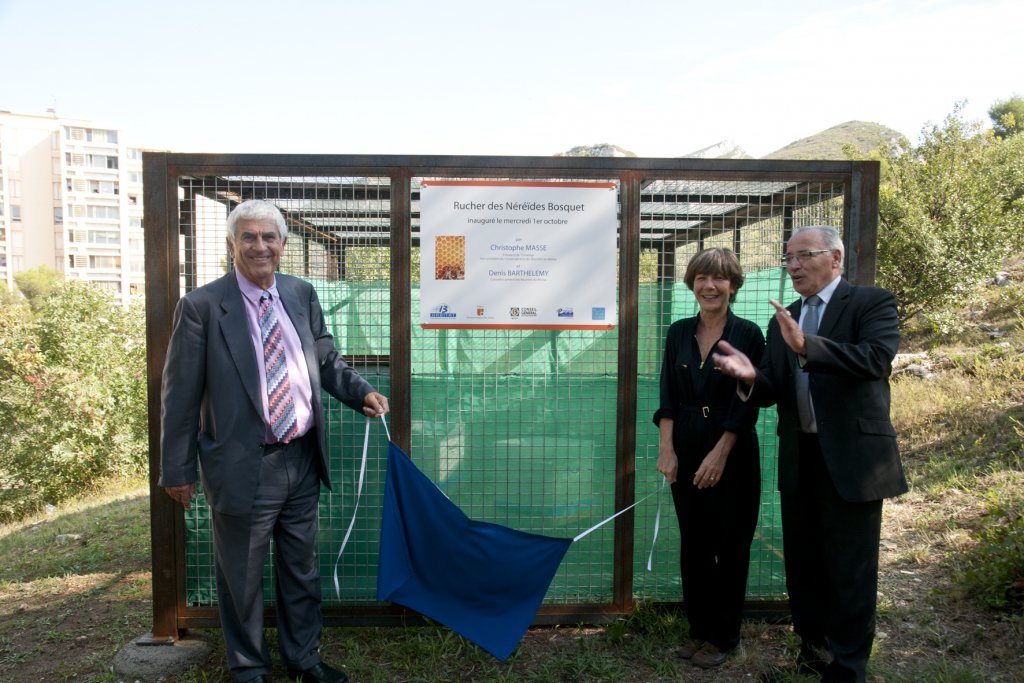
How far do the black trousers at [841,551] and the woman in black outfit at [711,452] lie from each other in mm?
269

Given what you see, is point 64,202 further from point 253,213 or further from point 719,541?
point 719,541

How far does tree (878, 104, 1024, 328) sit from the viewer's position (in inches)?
524

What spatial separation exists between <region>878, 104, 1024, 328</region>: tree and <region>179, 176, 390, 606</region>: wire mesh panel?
12.9m

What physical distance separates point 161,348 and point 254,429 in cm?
103

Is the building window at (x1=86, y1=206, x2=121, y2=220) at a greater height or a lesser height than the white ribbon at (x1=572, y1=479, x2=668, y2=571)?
greater

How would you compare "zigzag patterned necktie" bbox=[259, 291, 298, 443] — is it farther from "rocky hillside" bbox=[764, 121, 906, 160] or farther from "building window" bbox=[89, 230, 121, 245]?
"building window" bbox=[89, 230, 121, 245]

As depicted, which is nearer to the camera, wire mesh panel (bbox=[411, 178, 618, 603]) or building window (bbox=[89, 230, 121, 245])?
wire mesh panel (bbox=[411, 178, 618, 603])

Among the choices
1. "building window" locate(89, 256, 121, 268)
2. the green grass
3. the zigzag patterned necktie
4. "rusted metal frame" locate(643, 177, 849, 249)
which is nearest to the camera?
the zigzag patterned necktie

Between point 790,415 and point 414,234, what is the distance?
8.56ft

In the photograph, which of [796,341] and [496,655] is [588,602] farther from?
[796,341]

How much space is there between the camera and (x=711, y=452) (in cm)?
328

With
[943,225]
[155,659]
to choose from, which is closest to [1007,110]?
[943,225]

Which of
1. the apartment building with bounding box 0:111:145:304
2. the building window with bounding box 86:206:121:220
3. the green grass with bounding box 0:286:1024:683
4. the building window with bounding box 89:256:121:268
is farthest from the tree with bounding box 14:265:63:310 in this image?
the green grass with bounding box 0:286:1024:683

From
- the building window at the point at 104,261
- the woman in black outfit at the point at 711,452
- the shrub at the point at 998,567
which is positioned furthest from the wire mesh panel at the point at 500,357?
the building window at the point at 104,261
